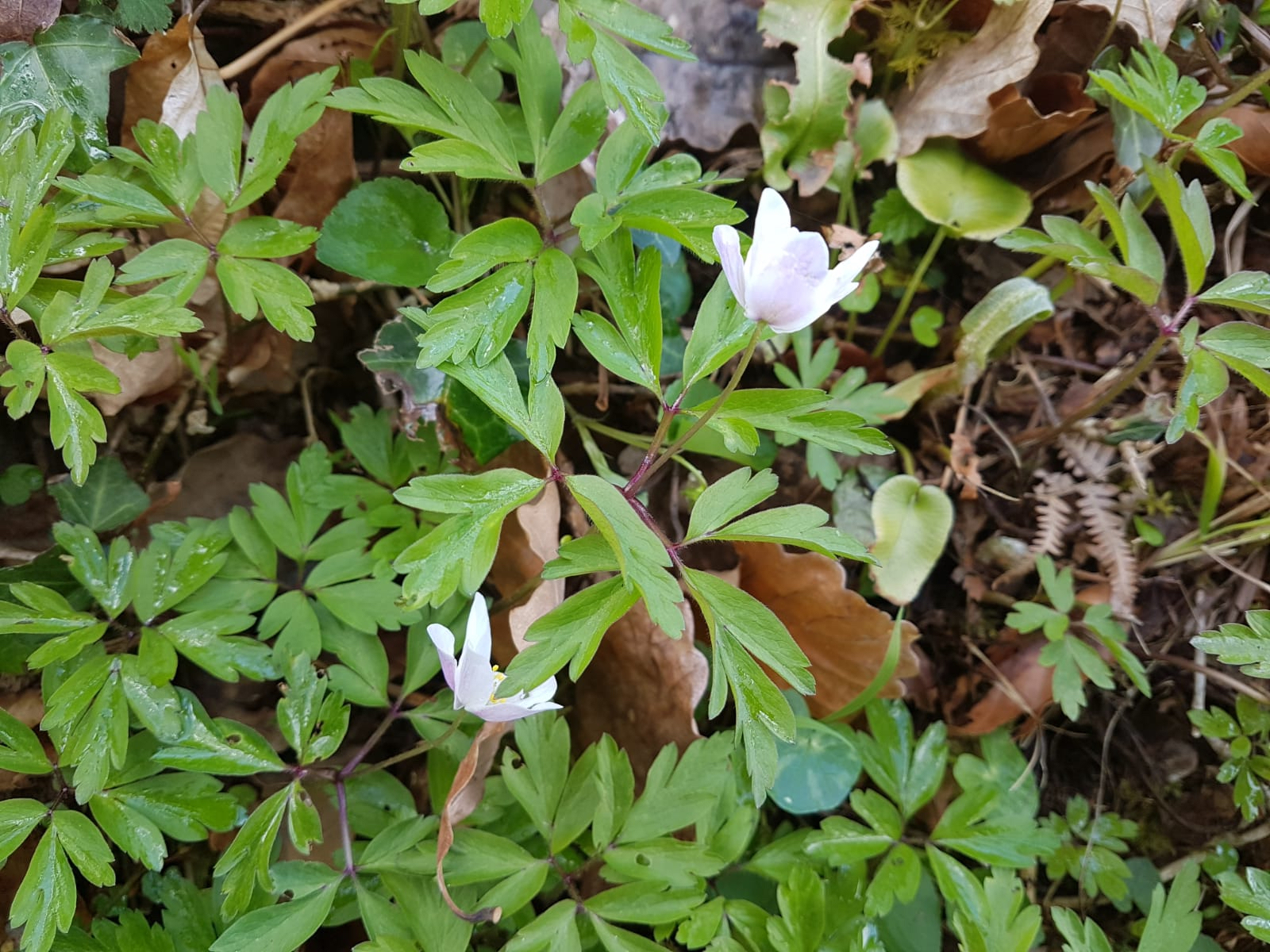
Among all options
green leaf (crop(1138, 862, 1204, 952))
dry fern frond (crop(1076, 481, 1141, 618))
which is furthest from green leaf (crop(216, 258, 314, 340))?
green leaf (crop(1138, 862, 1204, 952))

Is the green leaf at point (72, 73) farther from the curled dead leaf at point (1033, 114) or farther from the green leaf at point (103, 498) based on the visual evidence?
the curled dead leaf at point (1033, 114)

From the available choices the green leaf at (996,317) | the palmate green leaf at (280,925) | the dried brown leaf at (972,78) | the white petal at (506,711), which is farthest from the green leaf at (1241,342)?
the palmate green leaf at (280,925)

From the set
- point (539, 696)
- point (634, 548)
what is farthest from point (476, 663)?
point (634, 548)

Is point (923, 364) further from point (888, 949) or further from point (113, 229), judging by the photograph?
point (113, 229)

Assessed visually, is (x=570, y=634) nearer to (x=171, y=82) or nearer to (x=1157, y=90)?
(x=171, y=82)

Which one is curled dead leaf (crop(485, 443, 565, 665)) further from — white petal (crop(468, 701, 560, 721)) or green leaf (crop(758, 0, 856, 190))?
green leaf (crop(758, 0, 856, 190))

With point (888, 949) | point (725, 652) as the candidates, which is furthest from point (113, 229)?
point (888, 949)
